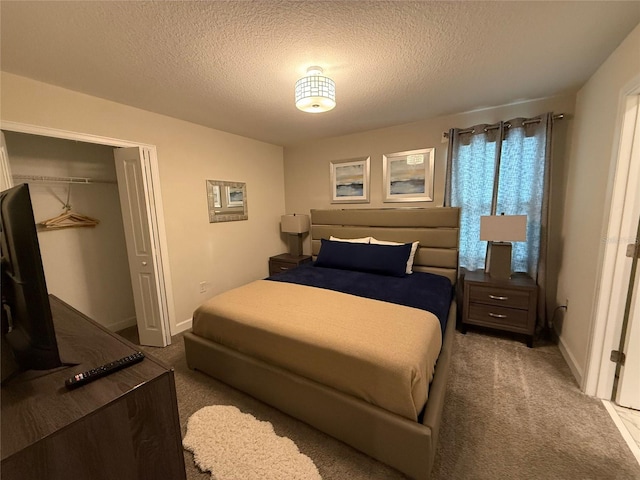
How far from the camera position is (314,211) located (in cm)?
396

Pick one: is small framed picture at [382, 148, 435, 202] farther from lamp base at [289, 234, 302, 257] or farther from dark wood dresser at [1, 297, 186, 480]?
dark wood dresser at [1, 297, 186, 480]

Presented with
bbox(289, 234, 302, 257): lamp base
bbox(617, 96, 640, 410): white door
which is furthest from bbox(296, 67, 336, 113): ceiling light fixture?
bbox(289, 234, 302, 257): lamp base

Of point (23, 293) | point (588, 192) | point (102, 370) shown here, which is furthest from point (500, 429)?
point (23, 293)

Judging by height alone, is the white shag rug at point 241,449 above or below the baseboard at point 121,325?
below

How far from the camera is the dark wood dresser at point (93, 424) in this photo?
0.69 meters

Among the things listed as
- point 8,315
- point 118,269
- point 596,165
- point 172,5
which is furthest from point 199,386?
point 596,165

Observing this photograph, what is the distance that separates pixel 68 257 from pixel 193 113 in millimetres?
2023

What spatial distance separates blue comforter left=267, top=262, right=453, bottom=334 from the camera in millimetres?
2152

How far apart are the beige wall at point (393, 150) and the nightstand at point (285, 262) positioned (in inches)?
14.2

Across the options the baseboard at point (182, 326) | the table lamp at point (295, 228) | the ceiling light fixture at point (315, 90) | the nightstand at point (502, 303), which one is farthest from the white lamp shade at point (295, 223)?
the nightstand at point (502, 303)

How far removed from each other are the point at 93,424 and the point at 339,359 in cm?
109

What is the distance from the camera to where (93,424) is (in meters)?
0.78

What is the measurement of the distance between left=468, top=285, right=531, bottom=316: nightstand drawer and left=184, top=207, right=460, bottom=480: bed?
248mm

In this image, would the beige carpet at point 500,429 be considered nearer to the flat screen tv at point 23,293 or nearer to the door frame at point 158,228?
the door frame at point 158,228
